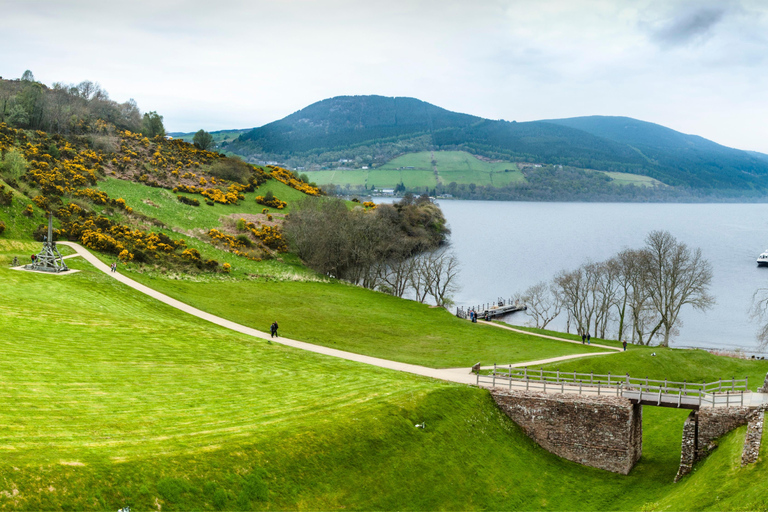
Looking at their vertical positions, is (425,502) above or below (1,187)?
below

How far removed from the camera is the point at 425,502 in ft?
82.7

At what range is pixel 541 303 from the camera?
3056 inches

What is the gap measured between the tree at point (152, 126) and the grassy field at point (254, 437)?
318ft

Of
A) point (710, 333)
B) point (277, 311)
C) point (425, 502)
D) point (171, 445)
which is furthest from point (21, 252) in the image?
point (710, 333)

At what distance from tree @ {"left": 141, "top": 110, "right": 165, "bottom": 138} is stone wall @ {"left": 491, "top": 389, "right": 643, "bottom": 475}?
11663 centimetres

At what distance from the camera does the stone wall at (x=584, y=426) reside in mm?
31156

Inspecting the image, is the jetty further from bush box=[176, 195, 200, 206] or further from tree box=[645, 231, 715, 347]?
bush box=[176, 195, 200, 206]

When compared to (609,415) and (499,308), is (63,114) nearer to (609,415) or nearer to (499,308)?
(499,308)

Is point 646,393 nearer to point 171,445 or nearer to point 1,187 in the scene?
point 171,445

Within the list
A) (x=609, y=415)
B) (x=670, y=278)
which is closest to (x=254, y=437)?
(x=609, y=415)

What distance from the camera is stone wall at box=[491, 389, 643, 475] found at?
31156 millimetres

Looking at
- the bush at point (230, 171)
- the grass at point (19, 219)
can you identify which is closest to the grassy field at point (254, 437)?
the grass at point (19, 219)

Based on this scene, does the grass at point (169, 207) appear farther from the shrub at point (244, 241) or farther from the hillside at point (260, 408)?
the hillside at point (260, 408)

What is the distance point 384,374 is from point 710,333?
58913 millimetres
